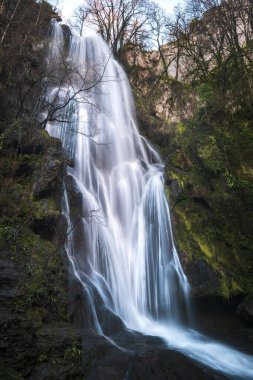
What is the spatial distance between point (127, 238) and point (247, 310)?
4.33 m

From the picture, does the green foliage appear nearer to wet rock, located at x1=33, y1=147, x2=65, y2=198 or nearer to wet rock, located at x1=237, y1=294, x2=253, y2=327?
wet rock, located at x1=33, y1=147, x2=65, y2=198

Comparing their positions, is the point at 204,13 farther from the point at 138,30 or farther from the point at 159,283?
the point at 159,283

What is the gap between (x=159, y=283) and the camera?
10023 mm

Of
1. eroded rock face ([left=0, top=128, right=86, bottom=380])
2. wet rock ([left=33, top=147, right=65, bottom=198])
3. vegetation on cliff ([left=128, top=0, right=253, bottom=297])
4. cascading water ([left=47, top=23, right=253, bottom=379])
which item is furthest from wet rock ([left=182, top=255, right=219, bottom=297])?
wet rock ([left=33, top=147, right=65, bottom=198])

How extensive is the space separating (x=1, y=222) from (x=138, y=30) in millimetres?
21713

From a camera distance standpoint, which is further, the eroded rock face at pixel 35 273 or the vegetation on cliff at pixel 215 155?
the vegetation on cliff at pixel 215 155

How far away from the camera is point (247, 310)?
887 cm

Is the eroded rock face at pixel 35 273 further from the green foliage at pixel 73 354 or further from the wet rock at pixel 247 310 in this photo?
the wet rock at pixel 247 310

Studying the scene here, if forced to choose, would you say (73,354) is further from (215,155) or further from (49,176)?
(215,155)

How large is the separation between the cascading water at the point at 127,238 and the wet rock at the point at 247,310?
1246mm

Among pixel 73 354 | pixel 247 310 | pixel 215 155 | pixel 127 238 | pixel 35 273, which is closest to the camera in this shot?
pixel 73 354

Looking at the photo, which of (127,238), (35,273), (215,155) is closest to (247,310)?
(127,238)

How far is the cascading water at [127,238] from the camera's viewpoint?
8375 millimetres

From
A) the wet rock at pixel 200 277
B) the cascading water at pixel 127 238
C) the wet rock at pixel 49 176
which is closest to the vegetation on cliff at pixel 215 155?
the wet rock at pixel 200 277
